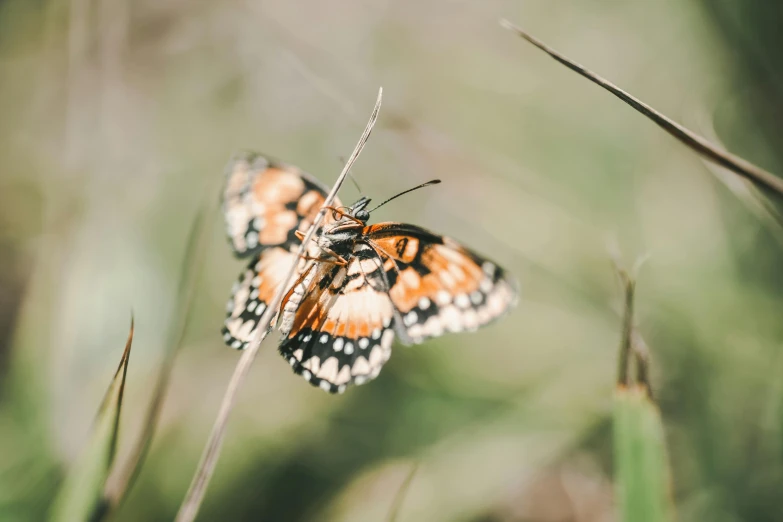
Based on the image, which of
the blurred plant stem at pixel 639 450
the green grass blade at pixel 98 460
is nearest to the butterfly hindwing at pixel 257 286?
the green grass blade at pixel 98 460

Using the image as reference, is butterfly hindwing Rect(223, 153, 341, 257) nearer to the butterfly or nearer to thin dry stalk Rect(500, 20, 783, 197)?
the butterfly

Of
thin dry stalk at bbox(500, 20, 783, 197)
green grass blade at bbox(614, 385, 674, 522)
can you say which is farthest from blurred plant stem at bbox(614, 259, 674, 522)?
thin dry stalk at bbox(500, 20, 783, 197)

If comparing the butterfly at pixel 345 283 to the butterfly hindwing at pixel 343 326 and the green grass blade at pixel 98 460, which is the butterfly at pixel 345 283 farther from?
the green grass blade at pixel 98 460

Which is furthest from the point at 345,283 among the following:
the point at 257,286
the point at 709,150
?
the point at 709,150

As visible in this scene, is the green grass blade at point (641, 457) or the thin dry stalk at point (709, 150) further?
the green grass blade at point (641, 457)

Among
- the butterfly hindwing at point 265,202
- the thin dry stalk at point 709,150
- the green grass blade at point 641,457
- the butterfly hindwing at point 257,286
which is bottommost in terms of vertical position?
the butterfly hindwing at point 257,286

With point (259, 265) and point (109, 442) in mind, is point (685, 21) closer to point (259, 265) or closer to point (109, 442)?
point (259, 265)

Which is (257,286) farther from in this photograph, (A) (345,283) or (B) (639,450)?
(B) (639,450)
